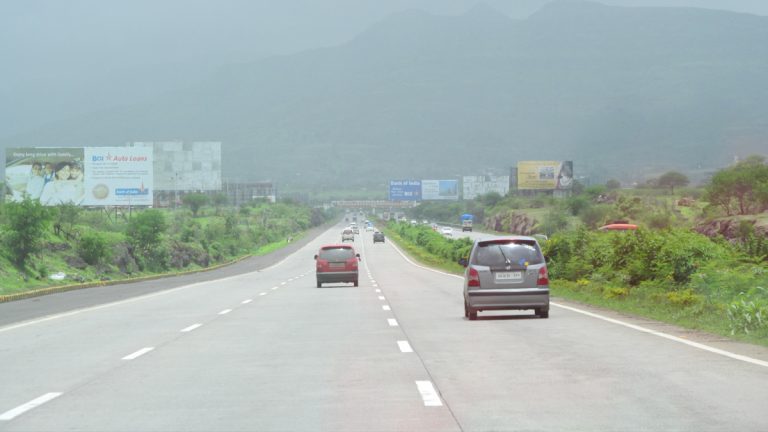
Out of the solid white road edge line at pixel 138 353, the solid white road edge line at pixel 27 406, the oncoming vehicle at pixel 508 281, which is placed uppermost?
the oncoming vehicle at pixel 508 281

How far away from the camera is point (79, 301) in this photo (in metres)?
32.0

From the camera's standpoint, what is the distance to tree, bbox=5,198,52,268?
50.2m

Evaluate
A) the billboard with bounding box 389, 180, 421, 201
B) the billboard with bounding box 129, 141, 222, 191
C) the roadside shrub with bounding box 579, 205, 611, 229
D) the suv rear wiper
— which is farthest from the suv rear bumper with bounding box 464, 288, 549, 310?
the billboard with bounding box 389, 180, 421, 201

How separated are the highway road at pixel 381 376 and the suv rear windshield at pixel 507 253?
48.7 inches

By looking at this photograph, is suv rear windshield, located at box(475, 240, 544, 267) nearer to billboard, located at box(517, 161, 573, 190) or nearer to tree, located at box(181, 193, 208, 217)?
billboard, located at box(517, 161, 573, 190)

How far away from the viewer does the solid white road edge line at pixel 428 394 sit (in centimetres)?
974

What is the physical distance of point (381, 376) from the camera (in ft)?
38.6

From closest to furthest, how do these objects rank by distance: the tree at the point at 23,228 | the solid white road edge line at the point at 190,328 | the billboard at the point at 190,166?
the solid white road edge line at the point at 190,328 < the tree at the point at 23,228 < the billboard at the point at 190,166

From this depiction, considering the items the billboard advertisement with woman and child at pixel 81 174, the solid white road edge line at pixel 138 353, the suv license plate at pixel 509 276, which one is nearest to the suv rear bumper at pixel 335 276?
the suv license plate at pixel 509 276

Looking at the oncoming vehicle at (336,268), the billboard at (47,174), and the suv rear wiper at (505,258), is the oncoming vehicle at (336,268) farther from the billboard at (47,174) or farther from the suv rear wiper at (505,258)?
the billboard at (47,174)

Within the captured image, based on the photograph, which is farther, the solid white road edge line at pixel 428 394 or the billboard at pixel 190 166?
the billboard at pixel 190 166

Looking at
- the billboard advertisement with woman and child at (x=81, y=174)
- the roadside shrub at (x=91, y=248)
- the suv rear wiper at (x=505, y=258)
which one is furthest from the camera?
the billboard advertisement with woman and child at (x=81, y=174)

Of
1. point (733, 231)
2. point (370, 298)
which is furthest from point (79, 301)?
point (733, 231)

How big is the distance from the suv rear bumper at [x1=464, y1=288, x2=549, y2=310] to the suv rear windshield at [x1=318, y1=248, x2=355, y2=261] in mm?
19539
